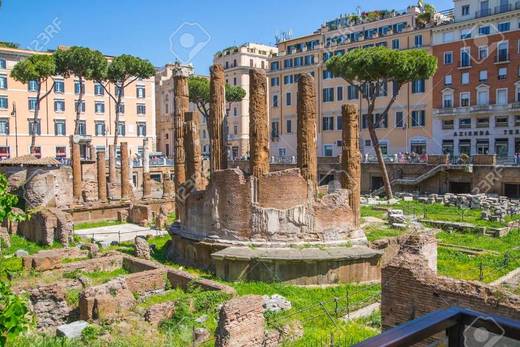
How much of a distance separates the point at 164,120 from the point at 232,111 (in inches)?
544

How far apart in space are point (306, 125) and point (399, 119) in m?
34.0

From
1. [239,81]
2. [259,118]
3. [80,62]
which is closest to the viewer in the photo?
[259,118]

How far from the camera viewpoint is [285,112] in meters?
58.9

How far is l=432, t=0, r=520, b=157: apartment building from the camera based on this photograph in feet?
139

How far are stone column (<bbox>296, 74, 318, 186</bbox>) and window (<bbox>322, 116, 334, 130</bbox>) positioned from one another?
37.1 meters

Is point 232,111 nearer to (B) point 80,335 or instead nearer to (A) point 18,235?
(A) point 18,235

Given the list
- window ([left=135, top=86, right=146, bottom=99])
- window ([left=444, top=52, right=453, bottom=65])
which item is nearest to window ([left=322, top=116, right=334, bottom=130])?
window ([left=444, top=52, right=453, bottom=65])

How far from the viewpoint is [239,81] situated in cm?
6781

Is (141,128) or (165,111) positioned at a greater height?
(165,111)

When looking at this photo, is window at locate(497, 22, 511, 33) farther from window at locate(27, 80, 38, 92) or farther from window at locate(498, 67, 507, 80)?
window at locate(27, 80, 38, 92)

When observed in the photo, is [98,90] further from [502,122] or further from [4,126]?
[502,122]

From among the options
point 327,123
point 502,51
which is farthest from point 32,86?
point 502,51

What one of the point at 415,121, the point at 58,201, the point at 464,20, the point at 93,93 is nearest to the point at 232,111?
the point at 93,93

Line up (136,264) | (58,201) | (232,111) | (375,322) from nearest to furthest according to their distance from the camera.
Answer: (375,322), (136,264), (58,201), (232,111)
